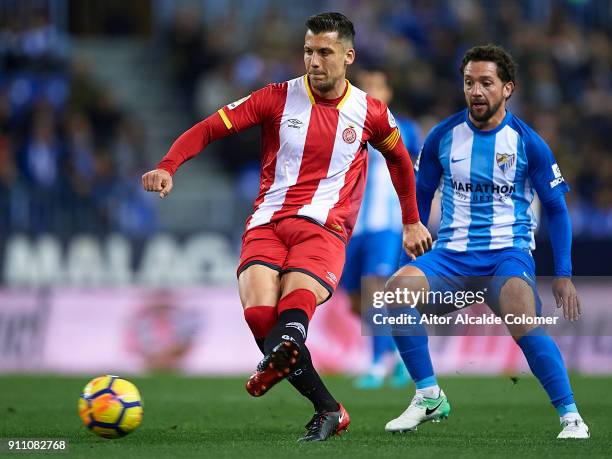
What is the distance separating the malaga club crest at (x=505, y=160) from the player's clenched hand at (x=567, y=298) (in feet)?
2.43

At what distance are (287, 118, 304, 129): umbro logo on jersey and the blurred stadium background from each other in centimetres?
642

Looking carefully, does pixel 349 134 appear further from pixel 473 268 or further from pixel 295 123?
pixel 473 268

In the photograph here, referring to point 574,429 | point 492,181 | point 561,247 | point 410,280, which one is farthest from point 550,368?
point 492,181

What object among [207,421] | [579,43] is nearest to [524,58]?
[579,43]

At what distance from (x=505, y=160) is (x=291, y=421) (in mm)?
2269

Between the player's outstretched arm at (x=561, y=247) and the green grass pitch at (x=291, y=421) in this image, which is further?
the player's outstretched arm at (x=561, y=247)

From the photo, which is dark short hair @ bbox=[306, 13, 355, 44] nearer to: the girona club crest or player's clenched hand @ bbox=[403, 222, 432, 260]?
the girona club crest

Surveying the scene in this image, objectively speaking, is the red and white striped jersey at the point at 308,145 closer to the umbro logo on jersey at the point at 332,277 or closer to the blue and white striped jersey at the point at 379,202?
the umbro logo on jersey at the point at 332,277

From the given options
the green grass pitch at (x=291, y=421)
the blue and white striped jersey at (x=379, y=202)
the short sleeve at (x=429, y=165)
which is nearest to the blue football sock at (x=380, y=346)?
the green grass pitch at (x=291, y=421)

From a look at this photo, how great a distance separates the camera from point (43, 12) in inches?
728

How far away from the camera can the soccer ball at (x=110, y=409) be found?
6.64 metres

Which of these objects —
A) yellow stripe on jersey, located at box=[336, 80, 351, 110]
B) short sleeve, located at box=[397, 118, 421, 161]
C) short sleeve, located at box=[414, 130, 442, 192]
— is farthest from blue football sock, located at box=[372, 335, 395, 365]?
yellow stripe on jersey, located at box=[336, 80, 351, 110]

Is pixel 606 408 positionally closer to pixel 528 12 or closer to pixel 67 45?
pixel 528 12

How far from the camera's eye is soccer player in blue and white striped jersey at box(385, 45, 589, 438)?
7.24m
